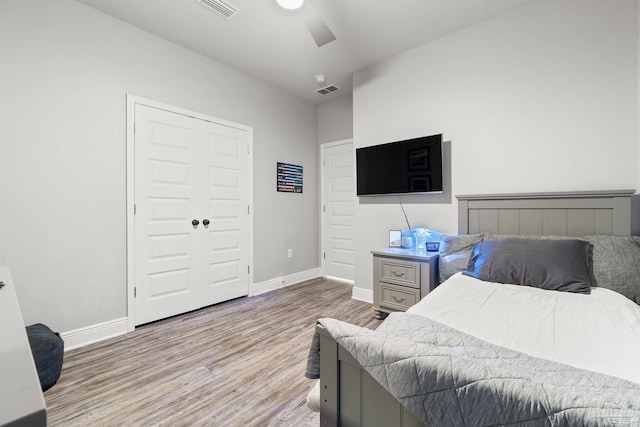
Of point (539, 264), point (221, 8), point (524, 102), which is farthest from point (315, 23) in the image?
point (539, 264)

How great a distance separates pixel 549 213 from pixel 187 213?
3418 millimetres

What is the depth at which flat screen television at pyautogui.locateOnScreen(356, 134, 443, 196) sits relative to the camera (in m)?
2.82

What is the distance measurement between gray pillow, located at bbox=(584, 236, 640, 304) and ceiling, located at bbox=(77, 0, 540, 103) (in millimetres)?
2110

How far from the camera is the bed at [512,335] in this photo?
1.98 feet

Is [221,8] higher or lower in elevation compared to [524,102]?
higher

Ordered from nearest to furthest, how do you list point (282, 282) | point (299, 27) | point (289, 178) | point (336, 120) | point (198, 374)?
1. point (198, 374)
2. point (299, 27)
3. point (282, 282)
4. point (289, 178)
5. point (336, 120)

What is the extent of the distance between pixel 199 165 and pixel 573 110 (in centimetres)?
353

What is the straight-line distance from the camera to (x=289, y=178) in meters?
4.16

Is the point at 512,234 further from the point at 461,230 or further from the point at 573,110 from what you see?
the point at 573,110

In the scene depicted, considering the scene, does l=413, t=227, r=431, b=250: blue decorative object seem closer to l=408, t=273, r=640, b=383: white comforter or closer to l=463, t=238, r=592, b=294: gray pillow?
l=463, t=238, r=592, b=294: gray pillow

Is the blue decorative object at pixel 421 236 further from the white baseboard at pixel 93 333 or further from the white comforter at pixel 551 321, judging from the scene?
the white baseboard at pixel 93 333

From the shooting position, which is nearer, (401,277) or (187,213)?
(401,277)

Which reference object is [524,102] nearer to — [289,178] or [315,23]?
[315,23]

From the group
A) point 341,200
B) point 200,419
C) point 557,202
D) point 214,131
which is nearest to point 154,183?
point 214,131
